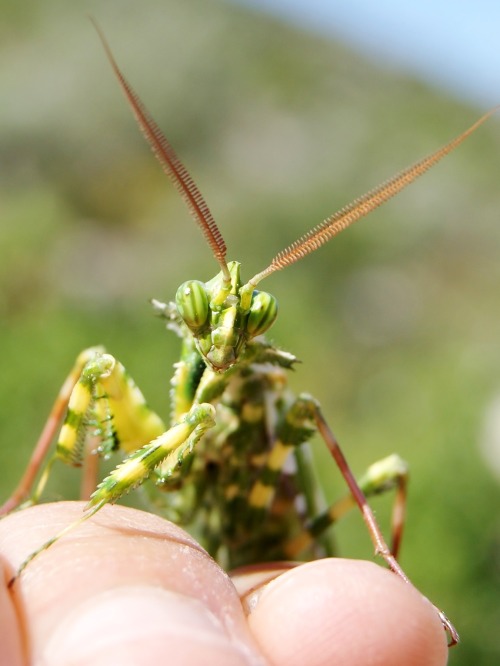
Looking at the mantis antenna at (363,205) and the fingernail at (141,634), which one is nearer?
the fingernail at (141,634)

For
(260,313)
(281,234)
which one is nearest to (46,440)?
(260,313)

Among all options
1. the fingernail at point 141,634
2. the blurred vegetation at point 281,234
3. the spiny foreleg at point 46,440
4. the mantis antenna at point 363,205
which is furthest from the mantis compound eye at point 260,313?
the blurred vegetation at point 281,234

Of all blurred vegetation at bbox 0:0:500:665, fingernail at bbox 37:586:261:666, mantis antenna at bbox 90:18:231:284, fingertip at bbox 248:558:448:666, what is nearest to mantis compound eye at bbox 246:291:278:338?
mantis antenna at bbox 90:18:231:284

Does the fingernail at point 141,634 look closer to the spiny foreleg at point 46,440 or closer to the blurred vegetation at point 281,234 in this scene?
the spiny foreleg at point 46,440

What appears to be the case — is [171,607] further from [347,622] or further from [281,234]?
[281,234]

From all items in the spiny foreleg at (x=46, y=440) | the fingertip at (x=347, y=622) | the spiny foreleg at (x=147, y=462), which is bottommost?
the fingertip at (x=347, y=622)

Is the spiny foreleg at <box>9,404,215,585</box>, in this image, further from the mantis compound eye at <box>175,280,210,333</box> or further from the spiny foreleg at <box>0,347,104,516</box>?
the spiny foreleg at <box>0,347,104,516</box>
